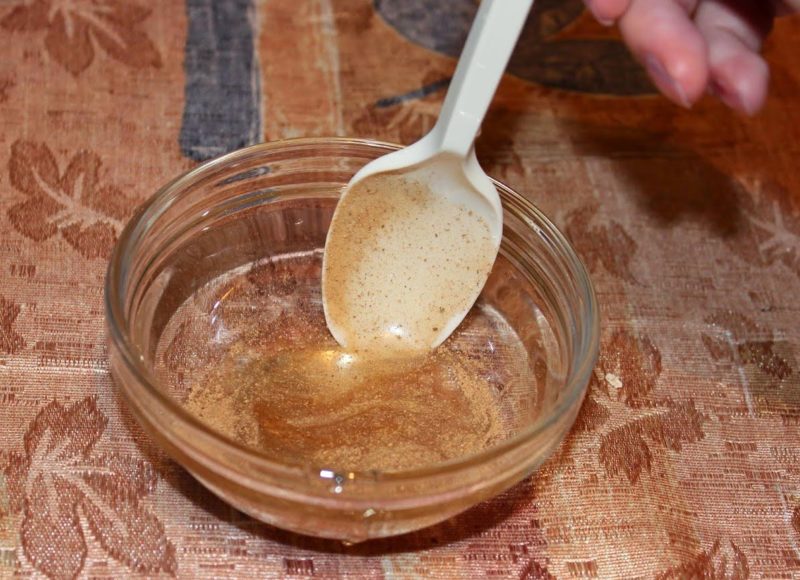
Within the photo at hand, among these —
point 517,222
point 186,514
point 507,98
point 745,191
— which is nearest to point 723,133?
point 745,191

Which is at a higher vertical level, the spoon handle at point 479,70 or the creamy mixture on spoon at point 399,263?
the spoon handle at point 479,70

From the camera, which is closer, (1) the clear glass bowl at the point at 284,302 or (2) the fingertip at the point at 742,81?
(1) the clear glass bowl at the point at 284,302

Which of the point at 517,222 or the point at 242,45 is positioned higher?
the point at 517,222

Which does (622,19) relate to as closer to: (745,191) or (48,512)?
(745,191)

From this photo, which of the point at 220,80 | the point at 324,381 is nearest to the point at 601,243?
the point at 324,381

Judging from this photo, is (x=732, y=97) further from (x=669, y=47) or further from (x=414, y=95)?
(x=414, y=95)

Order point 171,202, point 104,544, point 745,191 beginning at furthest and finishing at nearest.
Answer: point 745,191
point 171,202
point 104,544

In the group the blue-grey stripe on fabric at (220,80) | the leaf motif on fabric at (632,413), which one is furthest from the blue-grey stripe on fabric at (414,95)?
the leaf motif on fabric at (632,413)

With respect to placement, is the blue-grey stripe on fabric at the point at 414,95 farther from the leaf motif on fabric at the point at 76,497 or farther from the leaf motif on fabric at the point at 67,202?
the leaf motif on fabric at the point at 76,497
